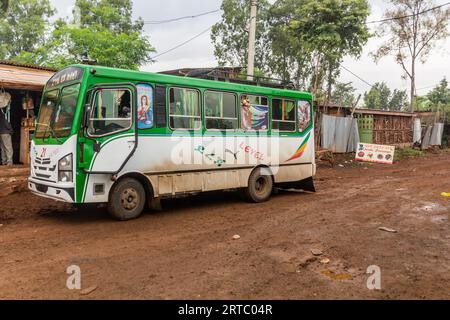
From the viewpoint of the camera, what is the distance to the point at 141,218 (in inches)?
286

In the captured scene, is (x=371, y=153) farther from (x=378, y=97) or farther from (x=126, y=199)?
(x=378, y=97)

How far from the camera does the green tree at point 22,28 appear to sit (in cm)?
3506

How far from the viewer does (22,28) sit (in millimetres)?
35312

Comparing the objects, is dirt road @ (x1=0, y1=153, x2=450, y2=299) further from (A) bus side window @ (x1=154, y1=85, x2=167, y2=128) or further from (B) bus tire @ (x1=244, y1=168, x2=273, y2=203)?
(A) bus side window @ (x1=154, y1=85, x2=167, y2=128)

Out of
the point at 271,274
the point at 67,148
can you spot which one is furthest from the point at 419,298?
the point at 67,148

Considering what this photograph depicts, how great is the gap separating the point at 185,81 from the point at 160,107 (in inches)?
33.2

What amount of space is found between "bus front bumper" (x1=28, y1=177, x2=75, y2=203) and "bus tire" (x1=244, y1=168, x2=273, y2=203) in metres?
4.18

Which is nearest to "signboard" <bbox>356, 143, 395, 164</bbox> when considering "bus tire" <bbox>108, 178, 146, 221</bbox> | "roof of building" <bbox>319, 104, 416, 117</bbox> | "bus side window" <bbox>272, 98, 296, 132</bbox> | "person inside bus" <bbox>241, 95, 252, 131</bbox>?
"roof of building" <bbox>319, 104, 416, 117</bbox>

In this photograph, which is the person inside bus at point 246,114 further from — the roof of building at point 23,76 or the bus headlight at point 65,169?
the roof of building at point 23,76

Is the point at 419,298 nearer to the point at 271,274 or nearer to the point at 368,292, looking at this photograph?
the point at 368,292

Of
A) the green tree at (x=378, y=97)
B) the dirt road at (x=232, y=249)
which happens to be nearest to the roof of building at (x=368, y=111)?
the dirt road at (x=232, y=249)

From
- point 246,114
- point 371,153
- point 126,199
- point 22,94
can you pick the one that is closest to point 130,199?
point 126,199
